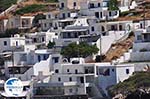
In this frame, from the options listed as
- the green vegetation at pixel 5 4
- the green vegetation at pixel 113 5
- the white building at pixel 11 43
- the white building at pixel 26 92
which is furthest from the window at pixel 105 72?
the green vegetation at pixel 5 4

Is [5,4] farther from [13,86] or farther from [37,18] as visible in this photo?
[13,86]

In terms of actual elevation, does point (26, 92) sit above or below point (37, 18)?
above

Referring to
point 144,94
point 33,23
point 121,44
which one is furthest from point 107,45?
point 33,23

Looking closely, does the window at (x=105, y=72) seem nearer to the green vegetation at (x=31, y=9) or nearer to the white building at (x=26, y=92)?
the white building at (x=26, y=92)

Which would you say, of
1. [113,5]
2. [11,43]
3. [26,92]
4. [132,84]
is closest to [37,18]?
[113,5]

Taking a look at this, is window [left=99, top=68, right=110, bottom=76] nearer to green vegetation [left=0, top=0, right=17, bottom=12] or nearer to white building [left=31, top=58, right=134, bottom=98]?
white building [left=31, top=58, right=134, bottom=98]

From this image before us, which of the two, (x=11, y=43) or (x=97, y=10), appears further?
(x=97, y=10)

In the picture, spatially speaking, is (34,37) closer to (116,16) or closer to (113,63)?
(116,16)
